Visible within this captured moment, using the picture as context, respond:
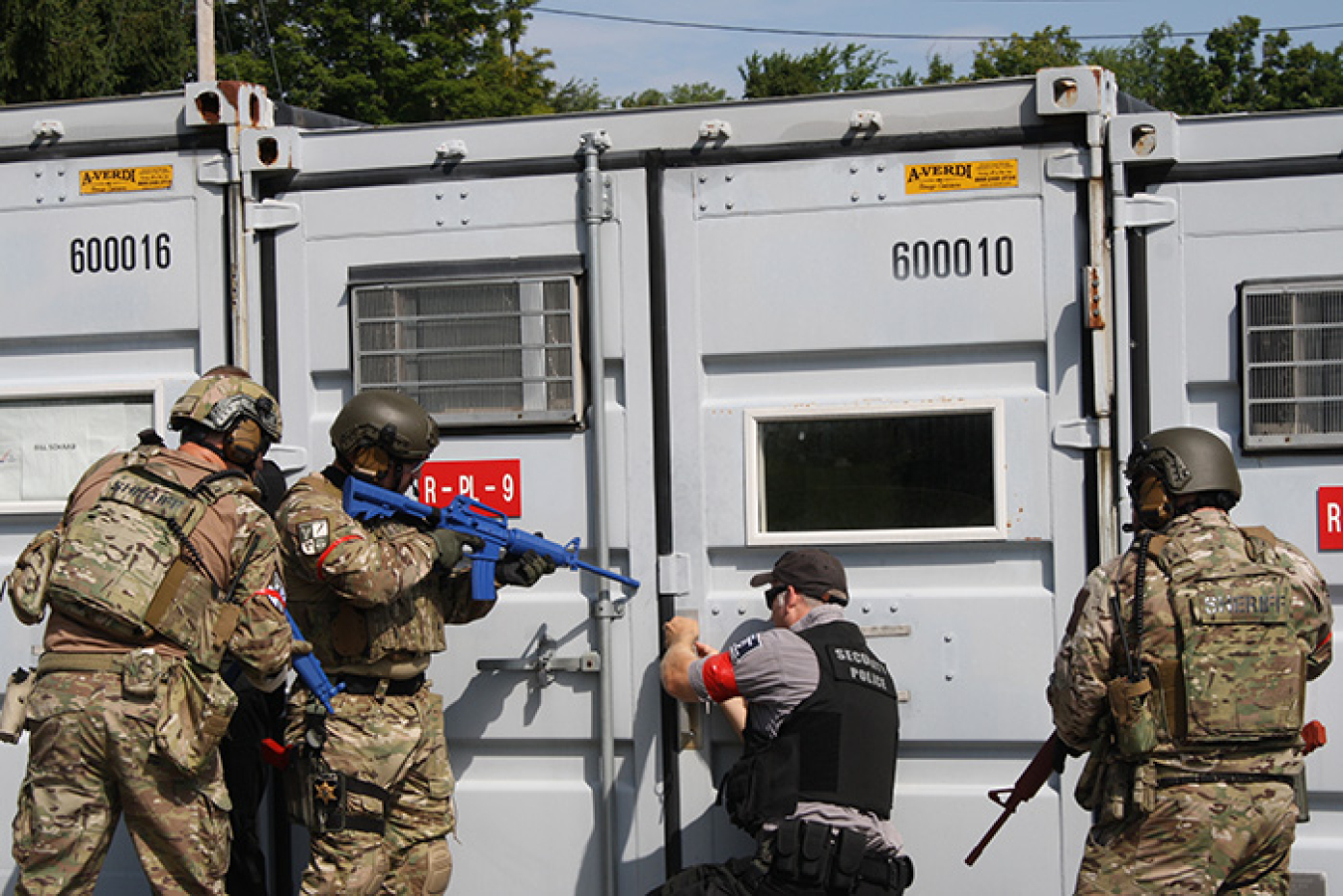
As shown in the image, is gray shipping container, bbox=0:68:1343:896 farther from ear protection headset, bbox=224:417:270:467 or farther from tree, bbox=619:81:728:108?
tree, bbox=619:81:728:108

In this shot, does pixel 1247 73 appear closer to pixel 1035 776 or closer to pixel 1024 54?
pixel 1024 54

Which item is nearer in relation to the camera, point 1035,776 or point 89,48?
point 1035,776

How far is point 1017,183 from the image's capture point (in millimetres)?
3637

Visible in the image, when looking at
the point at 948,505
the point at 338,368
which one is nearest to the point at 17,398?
the point at 338,368

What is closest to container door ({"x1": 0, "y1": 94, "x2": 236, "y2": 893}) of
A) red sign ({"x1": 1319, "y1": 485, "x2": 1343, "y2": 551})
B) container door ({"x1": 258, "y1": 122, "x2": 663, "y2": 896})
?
container door ({"x1": 258, "y1": 122, "x2": 663, "y2": 896})

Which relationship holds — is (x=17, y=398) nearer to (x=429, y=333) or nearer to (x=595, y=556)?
(x=429, y=333)

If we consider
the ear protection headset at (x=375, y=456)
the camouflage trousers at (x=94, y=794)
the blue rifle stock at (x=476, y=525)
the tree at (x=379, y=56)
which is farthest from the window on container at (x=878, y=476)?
the tree at (x=379, y=56)

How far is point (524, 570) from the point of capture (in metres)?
3.59

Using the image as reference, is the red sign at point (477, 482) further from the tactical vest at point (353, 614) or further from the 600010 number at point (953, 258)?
the 600010 number at point (953, 258)

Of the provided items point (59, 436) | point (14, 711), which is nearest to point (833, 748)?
point (14, 711)

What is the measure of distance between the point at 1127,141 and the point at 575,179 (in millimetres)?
1467

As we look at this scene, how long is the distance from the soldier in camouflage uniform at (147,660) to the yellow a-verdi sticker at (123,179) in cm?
90

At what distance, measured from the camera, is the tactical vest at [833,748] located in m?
3.25

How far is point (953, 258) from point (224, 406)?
194cm
